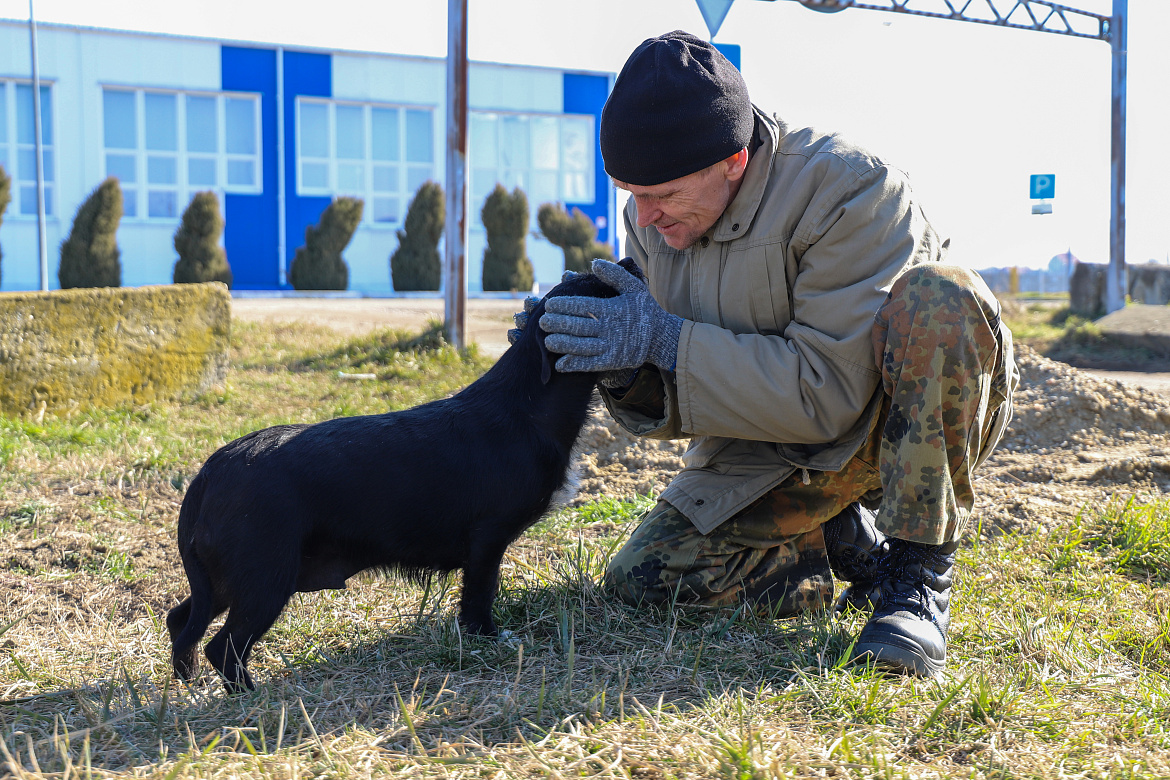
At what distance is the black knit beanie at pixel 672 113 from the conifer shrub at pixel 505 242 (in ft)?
67.8

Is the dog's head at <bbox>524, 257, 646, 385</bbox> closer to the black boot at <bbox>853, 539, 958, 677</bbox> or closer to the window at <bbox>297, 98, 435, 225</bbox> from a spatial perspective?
the black boot at <bbox>853, 539, 958, 677</bbox>

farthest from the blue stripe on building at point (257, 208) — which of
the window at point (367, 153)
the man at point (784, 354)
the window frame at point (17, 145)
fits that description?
the man at point (784, 354)

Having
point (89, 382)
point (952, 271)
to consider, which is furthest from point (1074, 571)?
point (89, 382)

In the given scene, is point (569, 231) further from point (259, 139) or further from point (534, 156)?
point (259, 139)

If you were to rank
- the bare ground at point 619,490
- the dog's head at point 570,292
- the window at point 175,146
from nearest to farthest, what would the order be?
the dog's head at point 570,292 < the bare ground at point 619,490 < the window at point 175,146

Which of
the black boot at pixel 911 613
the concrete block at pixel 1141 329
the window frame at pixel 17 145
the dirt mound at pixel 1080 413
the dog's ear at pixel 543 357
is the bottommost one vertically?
the black boot at pixel 911 613

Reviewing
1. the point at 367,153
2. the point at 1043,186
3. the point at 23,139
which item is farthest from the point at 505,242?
the point at 1043,186

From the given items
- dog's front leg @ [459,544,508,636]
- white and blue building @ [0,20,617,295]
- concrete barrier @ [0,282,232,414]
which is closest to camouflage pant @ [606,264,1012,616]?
dog's front leg @ [459,544,508,636]

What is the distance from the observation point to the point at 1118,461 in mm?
4906

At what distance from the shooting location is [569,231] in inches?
981

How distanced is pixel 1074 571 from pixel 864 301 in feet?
4.96

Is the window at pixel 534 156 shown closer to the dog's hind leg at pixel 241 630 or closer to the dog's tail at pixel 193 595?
the dog's tail at pixel 193 595

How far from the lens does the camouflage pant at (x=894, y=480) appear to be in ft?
8.48

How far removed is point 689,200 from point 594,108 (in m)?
24.8
